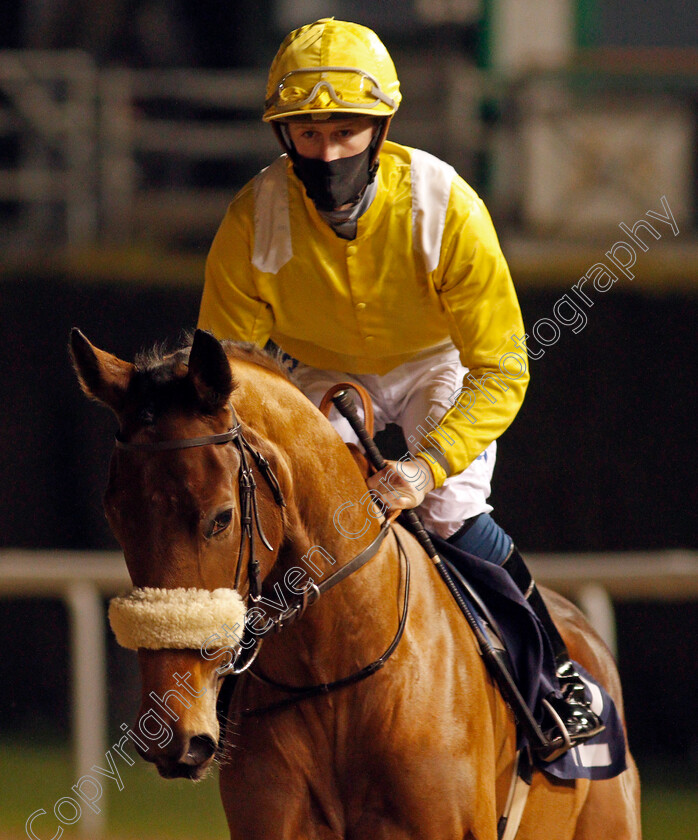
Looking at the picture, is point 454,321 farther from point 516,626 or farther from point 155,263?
point 155,263

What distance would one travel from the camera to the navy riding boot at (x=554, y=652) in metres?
2.91

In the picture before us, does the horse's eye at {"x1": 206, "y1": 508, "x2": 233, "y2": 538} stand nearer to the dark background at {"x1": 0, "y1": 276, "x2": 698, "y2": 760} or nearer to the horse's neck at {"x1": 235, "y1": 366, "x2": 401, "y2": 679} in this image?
the horse's neck at {"x1": 235, "y1": 366, "x2": 401, "y2": 679}

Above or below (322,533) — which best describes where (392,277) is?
above

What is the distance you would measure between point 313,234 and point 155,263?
4480mm

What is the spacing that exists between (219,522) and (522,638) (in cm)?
107

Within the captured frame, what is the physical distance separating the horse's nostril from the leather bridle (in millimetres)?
142

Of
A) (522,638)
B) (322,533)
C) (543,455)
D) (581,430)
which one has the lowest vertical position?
(543,455)

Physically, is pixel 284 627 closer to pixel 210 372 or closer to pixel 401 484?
pixel 401 484

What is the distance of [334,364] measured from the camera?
3.06 m

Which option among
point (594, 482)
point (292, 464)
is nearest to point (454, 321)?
point (292, 464)

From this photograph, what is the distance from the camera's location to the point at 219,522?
2.14 meters

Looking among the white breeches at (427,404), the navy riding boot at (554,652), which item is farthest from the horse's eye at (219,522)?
the navy riding boot at (554,652)

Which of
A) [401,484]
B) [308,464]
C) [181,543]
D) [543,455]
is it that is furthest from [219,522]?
[543,455]

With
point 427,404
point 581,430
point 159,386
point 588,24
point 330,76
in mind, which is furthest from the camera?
point 588,24
